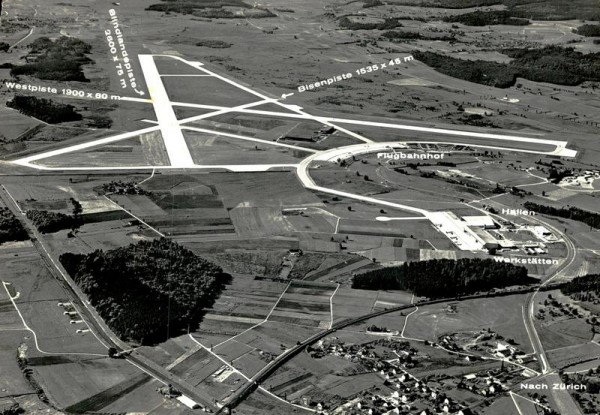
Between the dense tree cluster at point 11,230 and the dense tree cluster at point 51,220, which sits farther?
the dense tree cluster at point 51,220

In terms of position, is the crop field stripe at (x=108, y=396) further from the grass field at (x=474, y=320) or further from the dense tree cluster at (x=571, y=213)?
the dense tree cluster at (x=571, y=213)

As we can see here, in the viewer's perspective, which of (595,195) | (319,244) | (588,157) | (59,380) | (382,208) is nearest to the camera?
(59,380)

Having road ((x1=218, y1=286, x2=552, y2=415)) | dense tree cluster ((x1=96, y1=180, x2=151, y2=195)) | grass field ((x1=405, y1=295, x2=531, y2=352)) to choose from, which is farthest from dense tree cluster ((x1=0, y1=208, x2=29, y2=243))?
grass field ((x1=405, y1=295, x2=531, y2=352))

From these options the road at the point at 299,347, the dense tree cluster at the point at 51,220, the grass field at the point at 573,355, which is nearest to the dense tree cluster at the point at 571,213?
the road at the point at 299,347

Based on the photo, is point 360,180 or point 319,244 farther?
point 360,180

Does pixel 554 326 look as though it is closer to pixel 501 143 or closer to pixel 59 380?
pixel 59 380

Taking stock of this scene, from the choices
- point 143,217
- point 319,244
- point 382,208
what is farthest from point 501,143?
point 143,217

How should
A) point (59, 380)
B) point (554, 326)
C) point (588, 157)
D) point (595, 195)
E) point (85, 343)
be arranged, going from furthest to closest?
point (588, 157) → point (595, 195) → point (554, 326) → point (85, 343) → point (59, 380)

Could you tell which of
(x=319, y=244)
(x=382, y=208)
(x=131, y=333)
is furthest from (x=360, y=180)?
(x=131, y=333)
